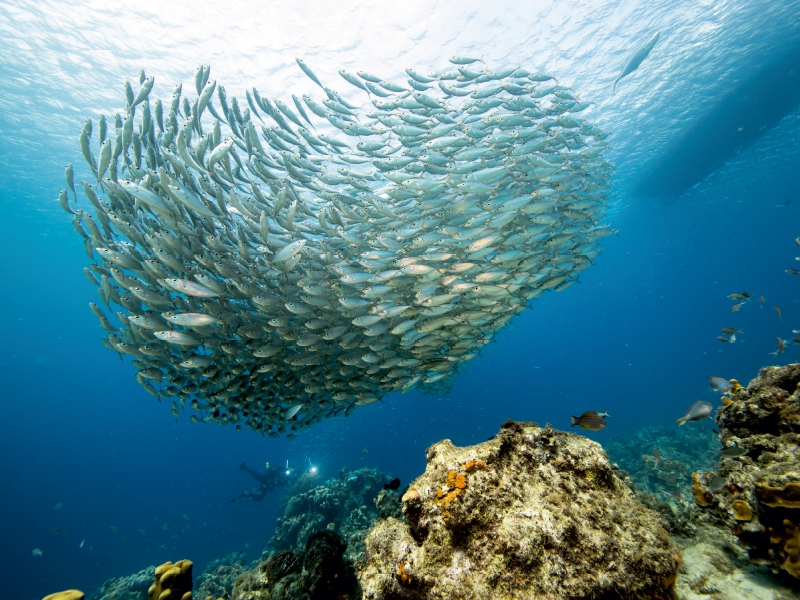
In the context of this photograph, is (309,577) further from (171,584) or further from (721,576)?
(721,576)

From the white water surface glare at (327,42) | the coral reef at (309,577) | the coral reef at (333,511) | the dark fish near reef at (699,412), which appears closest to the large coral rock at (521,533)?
the coral reef at (309,577)

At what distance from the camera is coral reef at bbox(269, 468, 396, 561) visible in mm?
12134

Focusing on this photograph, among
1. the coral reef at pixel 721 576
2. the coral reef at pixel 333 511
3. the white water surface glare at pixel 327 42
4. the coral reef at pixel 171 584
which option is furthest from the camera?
the white water surface glare at pixel 327 42

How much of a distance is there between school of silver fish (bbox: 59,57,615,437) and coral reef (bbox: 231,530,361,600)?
345 centimetres

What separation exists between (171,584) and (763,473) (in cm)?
599

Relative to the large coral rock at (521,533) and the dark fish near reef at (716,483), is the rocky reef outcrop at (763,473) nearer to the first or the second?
the dark fish near reef at (716,483)

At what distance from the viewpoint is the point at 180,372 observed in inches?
272

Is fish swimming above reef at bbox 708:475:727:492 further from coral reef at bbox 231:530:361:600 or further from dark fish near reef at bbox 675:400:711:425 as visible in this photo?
coral reef at bbox 231:530:361:600

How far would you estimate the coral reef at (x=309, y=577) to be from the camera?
377 centimetres

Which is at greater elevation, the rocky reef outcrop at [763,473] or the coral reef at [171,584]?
the rocky reef outcrop at [763,473]

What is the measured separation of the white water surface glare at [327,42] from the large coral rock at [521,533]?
1598 cm

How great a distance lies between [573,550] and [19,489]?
435 ft

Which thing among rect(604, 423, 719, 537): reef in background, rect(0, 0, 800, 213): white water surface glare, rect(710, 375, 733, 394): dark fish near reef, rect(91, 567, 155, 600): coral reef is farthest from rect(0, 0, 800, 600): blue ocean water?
rect(710, 375, 733, 394): dark fish near reef

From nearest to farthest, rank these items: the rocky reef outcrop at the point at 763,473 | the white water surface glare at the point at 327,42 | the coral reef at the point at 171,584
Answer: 1. the rocky reef outcrop at the point at 763,473
2. the coral reef at the point at 171,584
3. the white water surface glare at the point at 327,42
